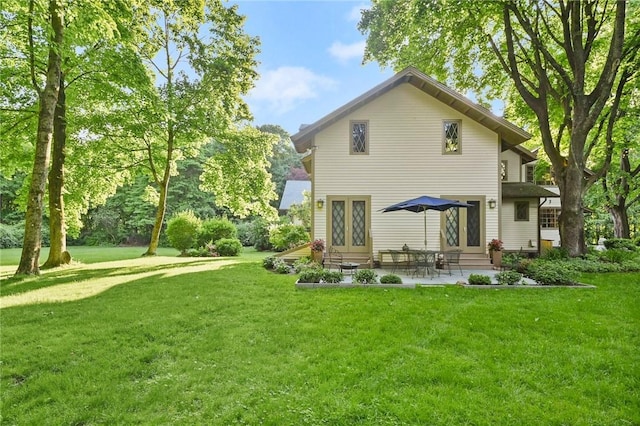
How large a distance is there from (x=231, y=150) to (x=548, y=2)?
13.8 m

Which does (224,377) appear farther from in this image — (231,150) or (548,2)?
(548,2)

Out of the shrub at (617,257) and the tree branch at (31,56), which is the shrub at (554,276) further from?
the tree branch at (31,56)

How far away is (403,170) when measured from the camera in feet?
39.4

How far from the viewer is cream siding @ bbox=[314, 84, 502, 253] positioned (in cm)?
1195

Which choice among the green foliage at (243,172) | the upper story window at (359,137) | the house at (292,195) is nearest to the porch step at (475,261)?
the upper story window at (359,137)

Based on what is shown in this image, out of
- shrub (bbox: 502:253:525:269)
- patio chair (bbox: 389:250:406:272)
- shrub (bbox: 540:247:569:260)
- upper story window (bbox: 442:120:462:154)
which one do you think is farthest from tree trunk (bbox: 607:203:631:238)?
patio chair (bbox: 389:250:406:272)

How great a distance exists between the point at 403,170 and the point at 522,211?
6.63 meters

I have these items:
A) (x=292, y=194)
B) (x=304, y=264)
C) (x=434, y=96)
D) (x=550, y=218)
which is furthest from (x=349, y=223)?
(x=292, y=194)

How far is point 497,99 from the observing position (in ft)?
55.0

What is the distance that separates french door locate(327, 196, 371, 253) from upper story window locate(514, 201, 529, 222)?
24.3 feet

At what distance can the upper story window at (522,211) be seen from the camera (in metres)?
14.6

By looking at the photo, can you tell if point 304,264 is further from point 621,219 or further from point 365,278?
point 621,219

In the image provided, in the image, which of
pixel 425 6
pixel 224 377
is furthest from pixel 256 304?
pixel 425 6

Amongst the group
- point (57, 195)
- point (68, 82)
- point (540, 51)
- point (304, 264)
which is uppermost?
point (540, 51)
